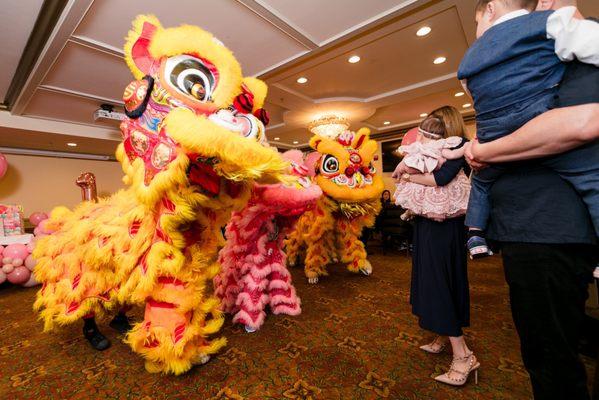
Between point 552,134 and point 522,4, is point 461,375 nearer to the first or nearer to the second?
point 552,134

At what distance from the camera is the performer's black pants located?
0.65 m

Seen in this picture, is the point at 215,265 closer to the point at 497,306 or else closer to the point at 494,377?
the point at 494,377

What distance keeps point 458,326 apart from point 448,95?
5435 mm

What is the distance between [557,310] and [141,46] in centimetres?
172

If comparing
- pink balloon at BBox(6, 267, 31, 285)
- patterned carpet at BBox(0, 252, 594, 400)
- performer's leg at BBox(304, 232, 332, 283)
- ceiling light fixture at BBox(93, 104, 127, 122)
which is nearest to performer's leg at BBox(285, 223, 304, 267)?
performer's leg at BBox(304, 232, 332, 283)

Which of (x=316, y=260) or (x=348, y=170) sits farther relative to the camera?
(x=316, y=260)

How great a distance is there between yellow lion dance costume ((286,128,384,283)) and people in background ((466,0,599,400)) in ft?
6.25

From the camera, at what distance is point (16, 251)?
3131 millimetres

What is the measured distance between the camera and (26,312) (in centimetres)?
243

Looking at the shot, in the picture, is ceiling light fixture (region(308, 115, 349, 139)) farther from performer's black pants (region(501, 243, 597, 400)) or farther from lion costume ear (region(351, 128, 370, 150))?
performer's black pants (region(501, 243, 597, 400))

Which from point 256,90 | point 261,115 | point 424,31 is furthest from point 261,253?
point 424,31

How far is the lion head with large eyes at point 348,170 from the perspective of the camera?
8.61 ft

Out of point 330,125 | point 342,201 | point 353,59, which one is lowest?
point 342,201

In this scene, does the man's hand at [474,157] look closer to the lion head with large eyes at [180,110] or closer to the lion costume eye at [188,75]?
the lion head with large eyes at [180,110]
